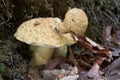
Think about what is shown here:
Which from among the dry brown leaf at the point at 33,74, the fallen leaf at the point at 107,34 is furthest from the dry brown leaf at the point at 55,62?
the fallen leaf at the point at 107,34

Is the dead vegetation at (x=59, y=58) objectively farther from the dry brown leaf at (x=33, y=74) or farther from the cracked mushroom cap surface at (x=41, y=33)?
the cracked mushroom cap surface at (x=41, y=33)

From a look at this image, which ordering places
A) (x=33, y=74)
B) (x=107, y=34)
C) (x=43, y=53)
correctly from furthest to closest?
(x=107, y=34), (x=43, y=53), (x=33, y=74)

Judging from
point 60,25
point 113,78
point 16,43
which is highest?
point 60,25

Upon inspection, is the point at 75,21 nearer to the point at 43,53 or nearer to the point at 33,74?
the point at 43,53

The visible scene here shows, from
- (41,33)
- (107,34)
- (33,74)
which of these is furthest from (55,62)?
(107,34)

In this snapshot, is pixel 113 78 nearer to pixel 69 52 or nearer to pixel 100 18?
pixel 69 52

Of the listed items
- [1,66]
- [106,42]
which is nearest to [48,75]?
[1,66]

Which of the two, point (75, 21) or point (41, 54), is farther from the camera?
point (41, 54)

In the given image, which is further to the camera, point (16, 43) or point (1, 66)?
point (16, 43)
